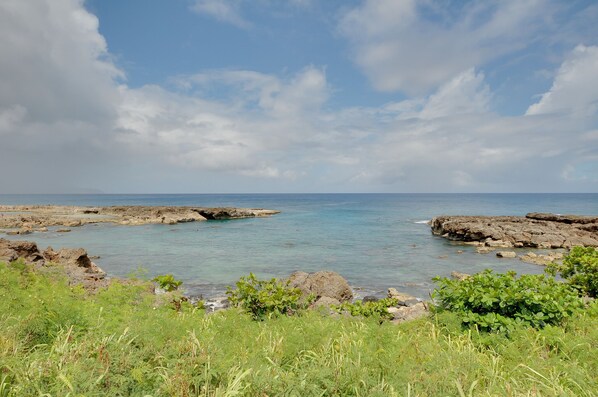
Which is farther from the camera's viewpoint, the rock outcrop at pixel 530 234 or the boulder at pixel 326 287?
the rock outcrop at pixel 530 234

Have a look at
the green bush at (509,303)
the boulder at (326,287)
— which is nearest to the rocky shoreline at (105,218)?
the boulder at (326,287)

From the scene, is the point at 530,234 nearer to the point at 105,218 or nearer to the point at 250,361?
the point at 250,361

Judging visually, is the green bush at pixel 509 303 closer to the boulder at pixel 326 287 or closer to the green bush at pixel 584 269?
the green bush at pixel 584 269

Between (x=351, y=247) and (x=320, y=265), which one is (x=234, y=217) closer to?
(x=351, y=247)

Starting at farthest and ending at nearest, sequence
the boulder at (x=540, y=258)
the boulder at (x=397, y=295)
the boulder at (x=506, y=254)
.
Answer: the boulder at (x=506, y=254)
the boulder at (x=540, y=258)
the boulder at (x=397, y=295)

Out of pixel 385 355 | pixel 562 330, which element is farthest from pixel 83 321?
pixel 562 330

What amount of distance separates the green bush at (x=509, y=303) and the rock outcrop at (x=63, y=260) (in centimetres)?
1282

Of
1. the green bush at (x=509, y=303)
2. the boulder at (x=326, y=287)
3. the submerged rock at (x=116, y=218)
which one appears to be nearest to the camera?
the green bush at (x=509, y=303)

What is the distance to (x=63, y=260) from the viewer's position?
19062 millimetres

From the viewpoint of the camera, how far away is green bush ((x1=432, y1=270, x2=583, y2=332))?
22.6 feet

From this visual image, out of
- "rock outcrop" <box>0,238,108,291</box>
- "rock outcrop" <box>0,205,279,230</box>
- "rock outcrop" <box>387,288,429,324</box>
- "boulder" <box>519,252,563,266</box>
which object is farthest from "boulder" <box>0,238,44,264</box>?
"boulder" <box>519,252,563,266</box>

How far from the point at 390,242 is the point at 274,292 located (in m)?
29.0

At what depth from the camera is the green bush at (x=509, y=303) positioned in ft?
22.6

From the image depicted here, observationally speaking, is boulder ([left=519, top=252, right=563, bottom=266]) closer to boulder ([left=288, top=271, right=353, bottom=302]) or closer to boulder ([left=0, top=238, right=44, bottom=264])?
boulder ([left=288, top=271, right=353, bottom=302])
